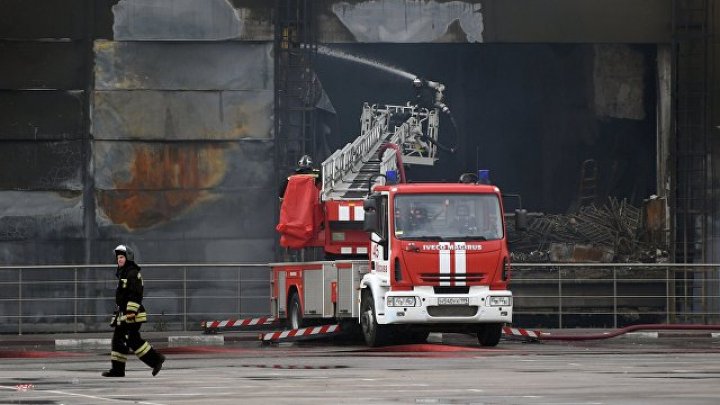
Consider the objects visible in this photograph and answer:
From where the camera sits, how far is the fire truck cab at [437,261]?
26.6 m

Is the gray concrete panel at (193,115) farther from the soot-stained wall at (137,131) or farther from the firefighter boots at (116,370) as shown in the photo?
the firefighter boots at (116,370)

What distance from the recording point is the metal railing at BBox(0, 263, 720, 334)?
116 feet

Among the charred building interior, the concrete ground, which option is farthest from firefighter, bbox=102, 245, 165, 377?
the charred building interior

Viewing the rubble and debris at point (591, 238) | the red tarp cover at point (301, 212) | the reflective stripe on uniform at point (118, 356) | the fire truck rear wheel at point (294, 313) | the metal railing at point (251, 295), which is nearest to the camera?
the reflective stripe on uniform at point (118, 356)

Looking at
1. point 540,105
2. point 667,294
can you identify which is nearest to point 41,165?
point 540,105

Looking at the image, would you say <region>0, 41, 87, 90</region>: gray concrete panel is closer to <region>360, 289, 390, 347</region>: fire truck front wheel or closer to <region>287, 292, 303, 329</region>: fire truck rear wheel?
<region>287, 292, 303, 329</region>: fire truck rear wheel

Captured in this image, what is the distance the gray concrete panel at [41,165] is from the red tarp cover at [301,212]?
942 centimetres

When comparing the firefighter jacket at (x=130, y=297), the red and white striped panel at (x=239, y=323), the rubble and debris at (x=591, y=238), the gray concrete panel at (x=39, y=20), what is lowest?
the red and white striped panel at (x=239, y=323)

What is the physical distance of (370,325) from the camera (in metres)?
27.1

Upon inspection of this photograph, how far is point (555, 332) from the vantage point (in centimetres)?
3169

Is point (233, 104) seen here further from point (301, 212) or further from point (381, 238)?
point (381, 238)

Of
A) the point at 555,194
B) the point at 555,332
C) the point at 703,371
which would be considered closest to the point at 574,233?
the point at 555,194

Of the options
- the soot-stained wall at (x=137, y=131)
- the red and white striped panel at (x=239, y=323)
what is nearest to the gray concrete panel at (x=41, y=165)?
the soot-stained wall at (x=137, y=131)

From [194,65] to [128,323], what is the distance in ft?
60.1
